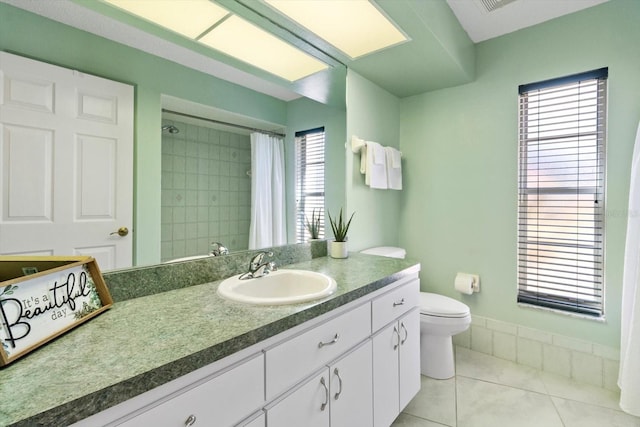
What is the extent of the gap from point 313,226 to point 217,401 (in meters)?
1.19

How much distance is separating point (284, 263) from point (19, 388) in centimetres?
117

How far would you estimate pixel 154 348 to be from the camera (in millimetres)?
712

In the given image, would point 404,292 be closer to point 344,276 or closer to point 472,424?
point 344,276

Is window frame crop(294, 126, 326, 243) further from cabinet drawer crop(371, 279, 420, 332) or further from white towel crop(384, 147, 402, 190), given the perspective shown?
white towel crop(384, 147, 402, 190)

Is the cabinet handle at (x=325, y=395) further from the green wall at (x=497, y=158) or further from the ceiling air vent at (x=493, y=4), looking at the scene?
the ceiling air vent at (x=493, y=4)

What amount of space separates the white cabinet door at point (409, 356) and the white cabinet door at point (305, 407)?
1.99ft

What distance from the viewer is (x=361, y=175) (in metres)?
2.22


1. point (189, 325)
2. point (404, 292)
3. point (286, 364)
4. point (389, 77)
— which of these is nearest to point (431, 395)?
point (404, 292)

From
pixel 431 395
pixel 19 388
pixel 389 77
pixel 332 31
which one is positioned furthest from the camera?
pixel 389 77

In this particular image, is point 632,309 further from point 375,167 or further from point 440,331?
point 375,167

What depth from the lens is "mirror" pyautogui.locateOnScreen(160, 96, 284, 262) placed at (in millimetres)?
1187

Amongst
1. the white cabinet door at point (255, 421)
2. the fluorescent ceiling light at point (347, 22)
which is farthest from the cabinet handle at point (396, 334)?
the fluorescent ceiling light at point (347, 22)

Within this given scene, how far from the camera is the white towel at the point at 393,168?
2385 mm

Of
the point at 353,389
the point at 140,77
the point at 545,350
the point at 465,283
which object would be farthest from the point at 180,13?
the point at 545,350
